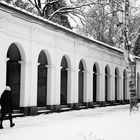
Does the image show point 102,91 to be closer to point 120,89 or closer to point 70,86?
point 120,89

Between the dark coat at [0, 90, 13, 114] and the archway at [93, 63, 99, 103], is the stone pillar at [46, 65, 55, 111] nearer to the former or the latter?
the dark coat at [0, 90, 13, 114]

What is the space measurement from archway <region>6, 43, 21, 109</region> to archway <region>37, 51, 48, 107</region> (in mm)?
2149

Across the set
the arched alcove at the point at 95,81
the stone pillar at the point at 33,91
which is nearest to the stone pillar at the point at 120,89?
the arched alcove at the point at 95,81

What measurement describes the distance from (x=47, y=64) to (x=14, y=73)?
2.84 metres

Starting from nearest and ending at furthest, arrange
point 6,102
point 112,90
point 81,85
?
1. point 6,102
2. point 81,85
3. point 112,90

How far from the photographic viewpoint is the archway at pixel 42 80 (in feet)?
63.2

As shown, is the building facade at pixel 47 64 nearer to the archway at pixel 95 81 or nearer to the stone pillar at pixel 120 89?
the archway at pixel 95 81

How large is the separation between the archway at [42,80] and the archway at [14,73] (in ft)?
7.05

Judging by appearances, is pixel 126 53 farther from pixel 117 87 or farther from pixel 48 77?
pixel 117 87

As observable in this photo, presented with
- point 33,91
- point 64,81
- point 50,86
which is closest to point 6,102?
point 33,91

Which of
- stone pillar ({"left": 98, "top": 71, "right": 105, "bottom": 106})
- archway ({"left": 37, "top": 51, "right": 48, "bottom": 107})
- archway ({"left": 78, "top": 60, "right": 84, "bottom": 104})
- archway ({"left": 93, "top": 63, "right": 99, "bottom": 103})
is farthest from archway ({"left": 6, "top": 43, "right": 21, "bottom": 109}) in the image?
stone pillar ({"left": 98, "top": 71, "right": 105, "bottom": 106})

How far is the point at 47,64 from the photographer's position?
64.1 ft

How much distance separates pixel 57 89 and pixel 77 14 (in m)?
14.5

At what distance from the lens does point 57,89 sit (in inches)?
792
